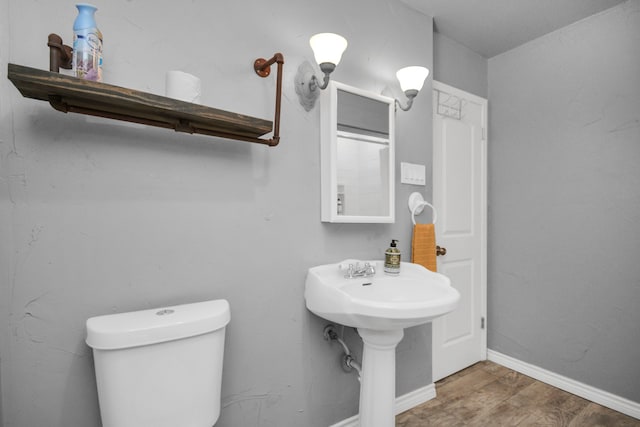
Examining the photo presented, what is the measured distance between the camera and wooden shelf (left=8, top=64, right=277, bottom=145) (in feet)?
2.64

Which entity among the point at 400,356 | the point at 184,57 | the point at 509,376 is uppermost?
the point at 184,57

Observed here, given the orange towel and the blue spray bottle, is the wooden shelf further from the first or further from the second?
the orange towel

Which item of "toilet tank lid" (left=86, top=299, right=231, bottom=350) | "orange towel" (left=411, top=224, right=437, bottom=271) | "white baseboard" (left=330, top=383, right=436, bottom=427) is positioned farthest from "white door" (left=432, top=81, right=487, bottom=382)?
"toilet tank lid" (left=86, top=299, right=231, bottom=350)

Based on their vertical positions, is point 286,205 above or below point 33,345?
above

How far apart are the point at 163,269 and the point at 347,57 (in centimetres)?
129

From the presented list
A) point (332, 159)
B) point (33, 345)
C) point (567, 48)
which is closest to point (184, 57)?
point (332, 159)

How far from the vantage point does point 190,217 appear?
3.86 ft

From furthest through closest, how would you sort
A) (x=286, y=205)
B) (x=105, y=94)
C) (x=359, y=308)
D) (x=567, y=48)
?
(x=567, y=48)
(x=286, y=205)
(x=359, y=308)
(x=105, y=94)

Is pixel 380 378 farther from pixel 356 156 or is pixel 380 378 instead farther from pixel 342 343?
pixel 356 156

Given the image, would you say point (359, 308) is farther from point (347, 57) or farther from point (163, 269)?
point (347, 57)

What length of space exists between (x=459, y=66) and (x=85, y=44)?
2.22m

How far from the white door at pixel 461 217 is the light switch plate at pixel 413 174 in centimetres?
25

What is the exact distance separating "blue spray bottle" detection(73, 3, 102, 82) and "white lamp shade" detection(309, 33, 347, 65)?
0.73 m

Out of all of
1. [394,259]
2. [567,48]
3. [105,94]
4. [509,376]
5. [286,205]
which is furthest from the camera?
[509,376]
